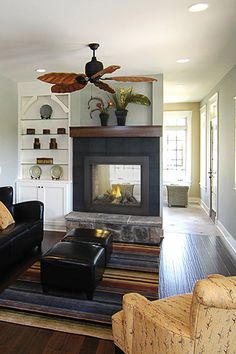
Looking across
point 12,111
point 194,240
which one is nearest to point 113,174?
point 194,240

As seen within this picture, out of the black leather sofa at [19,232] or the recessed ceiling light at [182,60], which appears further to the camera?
the recessed ceiling light at [182,60]

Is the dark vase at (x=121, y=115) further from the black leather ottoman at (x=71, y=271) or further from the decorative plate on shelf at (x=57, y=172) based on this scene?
the black leather ottoman at (x=71, y=271)

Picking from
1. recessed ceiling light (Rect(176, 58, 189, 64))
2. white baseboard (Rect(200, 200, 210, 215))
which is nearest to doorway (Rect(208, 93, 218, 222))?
white baseboard (Rect(200, 200, 210, 215))

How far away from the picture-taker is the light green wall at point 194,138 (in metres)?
8.22

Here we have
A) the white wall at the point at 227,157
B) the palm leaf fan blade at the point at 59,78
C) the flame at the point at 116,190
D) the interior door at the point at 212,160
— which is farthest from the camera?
the interior door at the point at 212,160

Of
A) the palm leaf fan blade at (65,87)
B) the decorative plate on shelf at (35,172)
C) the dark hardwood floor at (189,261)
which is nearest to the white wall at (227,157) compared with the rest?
the dark hardwood floor at (189,261)

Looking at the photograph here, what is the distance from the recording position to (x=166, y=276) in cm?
336

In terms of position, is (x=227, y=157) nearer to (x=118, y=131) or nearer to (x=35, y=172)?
(x=118, y=131)

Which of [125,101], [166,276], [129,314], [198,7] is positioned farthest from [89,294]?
[125,101]

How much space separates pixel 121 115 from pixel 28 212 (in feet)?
7.37

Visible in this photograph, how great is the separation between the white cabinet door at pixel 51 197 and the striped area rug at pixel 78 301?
5.55 feet

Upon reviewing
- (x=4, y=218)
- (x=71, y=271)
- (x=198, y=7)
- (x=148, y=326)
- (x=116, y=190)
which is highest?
(x=198, y=7)

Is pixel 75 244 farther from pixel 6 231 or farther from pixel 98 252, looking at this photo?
pixel 6 231

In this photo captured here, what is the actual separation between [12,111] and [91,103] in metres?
1.50
